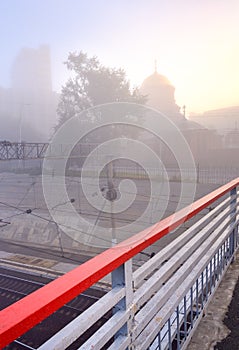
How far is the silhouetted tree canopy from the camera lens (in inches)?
1104

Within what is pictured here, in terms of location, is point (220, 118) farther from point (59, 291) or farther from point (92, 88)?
point (59, 291)

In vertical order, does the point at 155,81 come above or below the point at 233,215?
above

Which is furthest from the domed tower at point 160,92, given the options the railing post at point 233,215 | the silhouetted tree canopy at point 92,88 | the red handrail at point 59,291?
the red handrail at point 59,291

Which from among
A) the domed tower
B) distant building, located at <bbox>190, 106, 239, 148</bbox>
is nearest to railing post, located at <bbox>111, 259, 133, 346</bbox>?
the domed tower

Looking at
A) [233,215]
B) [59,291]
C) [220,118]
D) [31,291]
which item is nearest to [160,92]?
[220,118]

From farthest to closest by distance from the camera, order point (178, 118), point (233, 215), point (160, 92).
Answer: point (160, 92) < point (178, 118) < point (233, 215)

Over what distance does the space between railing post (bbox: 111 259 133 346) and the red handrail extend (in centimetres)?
6

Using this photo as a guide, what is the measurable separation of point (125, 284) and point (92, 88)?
28904mm

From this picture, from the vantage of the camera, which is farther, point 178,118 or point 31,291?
point 178,118

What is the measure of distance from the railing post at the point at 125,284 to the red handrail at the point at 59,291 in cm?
6

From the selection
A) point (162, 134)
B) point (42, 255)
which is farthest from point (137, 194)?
point (162, 134)

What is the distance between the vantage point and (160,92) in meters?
46.5

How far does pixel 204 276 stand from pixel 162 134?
29901 mm

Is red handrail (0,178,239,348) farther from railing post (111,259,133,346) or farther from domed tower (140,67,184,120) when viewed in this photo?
domed tower (140,67,184,120)
